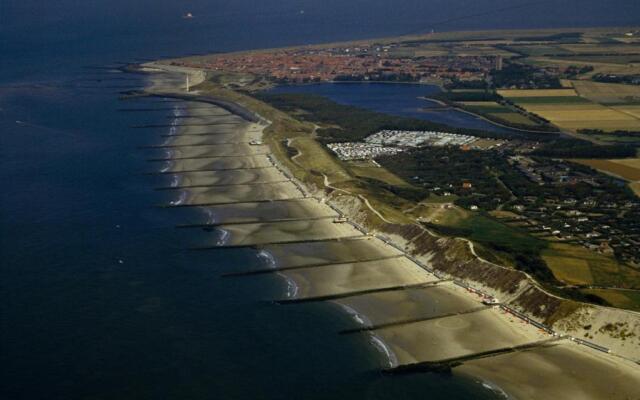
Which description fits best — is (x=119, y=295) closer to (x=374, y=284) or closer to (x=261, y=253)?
(x=261, y=253)

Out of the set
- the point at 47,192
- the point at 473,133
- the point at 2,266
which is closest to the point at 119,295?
the point at 2,266

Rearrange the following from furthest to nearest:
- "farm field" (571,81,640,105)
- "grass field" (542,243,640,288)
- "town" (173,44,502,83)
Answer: "town" (173,44,502,83) < "farm field" (571,81,640,105) < "grass field" (542,243,640,288)

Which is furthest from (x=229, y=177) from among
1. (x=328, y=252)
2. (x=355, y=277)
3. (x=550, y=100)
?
(x=550, y=100)

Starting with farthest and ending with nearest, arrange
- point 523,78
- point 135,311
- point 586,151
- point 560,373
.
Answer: point 523,78, point 586,151, point 135,311, point 560,373

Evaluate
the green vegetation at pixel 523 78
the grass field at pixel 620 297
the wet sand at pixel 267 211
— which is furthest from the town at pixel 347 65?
the grass field at pixel 620 297

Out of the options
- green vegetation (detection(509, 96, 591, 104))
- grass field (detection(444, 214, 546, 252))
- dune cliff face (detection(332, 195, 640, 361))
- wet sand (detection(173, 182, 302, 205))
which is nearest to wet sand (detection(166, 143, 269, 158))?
wet sand (detection(173, 182, 302, 205))

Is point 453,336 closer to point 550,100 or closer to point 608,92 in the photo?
point 550,100

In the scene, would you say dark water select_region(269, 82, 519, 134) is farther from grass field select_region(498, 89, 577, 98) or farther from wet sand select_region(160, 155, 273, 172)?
wet sand select_region(160, 155, 273, 172)
